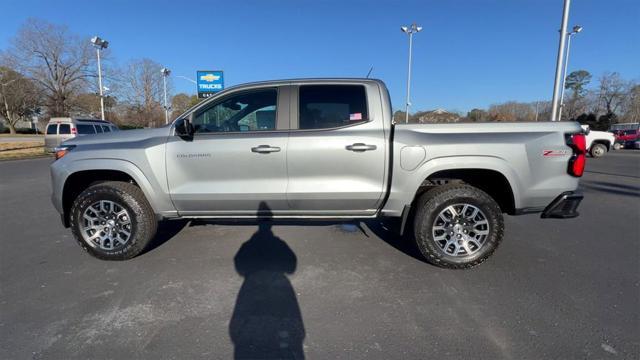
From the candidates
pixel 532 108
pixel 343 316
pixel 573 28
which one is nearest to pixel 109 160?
pixel 343 316

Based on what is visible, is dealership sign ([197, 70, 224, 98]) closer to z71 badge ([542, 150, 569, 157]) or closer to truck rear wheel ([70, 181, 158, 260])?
truck rear wheel ([70, 181, 158, 260])

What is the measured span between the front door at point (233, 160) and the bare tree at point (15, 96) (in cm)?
5334

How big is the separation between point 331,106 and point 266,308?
2205 mm

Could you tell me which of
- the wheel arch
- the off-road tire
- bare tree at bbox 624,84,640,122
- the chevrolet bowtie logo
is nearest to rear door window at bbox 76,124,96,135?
the chevrolet bowtie logo

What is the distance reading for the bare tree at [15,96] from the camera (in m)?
43.2

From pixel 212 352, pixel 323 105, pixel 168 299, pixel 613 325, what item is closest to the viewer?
pixel 212 352

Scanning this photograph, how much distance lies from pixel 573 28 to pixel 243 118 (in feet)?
109

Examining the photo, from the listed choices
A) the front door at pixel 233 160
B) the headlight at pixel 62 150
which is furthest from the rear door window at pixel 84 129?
the front door at pixel 233 160

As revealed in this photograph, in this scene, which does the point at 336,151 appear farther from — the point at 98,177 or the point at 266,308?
the point at 98,177

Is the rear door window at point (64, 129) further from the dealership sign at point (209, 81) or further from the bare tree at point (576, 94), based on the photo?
the bare tree at point (576, 94)

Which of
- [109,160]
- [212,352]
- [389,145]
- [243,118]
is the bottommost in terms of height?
[212,352]

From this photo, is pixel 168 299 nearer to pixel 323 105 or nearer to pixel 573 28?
pixel 323 105

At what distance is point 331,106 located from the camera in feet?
12.2

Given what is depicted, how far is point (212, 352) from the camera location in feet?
7.47
